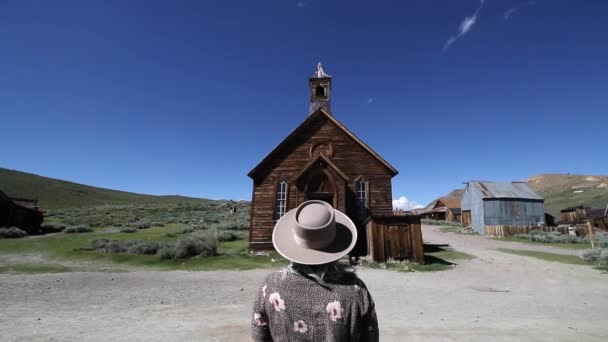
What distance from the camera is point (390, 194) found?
56.7ft

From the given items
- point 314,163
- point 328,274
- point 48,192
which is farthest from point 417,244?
point 48,192

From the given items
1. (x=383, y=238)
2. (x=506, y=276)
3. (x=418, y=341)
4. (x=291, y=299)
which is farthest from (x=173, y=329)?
(x=506, y=276)

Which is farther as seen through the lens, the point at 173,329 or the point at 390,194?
the point at 390,194

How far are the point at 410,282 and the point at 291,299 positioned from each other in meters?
9.67

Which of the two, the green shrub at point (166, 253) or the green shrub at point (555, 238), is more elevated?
the green shrub at point (555, 238)

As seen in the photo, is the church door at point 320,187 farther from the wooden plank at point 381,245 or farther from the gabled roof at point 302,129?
the wooden plank at point 381,245

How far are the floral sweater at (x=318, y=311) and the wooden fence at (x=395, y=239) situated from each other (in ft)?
41.5

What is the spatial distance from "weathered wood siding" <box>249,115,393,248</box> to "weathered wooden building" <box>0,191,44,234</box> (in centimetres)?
2431

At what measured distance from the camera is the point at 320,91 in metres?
20.4

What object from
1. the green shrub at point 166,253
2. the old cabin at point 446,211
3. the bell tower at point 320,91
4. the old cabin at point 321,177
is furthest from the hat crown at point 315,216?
the old cabin at point 446,211

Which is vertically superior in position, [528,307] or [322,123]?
[322,123]

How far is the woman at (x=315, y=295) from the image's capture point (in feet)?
6.05

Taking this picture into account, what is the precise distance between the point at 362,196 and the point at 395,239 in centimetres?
376

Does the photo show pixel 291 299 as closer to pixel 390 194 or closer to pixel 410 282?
pixel 410 282
